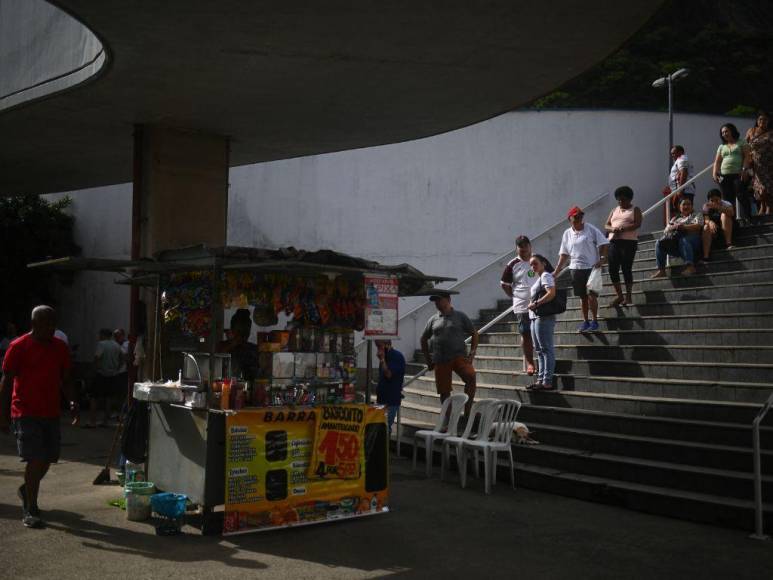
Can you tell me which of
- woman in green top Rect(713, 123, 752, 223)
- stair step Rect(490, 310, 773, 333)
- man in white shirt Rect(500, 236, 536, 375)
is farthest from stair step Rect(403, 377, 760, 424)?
woman in green top Rect(713, 123, 752, 223)

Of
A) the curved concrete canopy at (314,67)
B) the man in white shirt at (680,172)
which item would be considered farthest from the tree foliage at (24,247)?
the man in white shirt at (680,172)

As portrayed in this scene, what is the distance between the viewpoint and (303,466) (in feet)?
24.1

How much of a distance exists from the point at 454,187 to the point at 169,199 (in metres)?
9.63

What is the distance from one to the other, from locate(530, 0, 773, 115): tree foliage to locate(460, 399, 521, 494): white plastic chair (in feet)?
96.1

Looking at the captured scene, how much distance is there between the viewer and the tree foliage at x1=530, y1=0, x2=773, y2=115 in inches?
1425

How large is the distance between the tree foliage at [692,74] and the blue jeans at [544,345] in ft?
91.4

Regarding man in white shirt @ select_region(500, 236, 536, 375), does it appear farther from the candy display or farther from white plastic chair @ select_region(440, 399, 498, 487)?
the candy display

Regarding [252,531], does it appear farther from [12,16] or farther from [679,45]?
[679,45]

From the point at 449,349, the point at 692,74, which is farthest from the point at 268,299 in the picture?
the point at 692,74

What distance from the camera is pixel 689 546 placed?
6535mm

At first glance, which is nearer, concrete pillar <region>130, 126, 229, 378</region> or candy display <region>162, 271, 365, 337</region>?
candy display <region>162, 271, 365, 337</region>

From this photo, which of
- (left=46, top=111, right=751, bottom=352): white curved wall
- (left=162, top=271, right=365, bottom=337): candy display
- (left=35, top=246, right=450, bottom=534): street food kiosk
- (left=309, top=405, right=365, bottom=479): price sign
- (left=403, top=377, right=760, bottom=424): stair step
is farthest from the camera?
(left=46, top=111, right=751, bottom=352): white curved wall

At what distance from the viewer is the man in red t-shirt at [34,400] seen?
696 cm

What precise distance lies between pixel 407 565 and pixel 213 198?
531 cm
